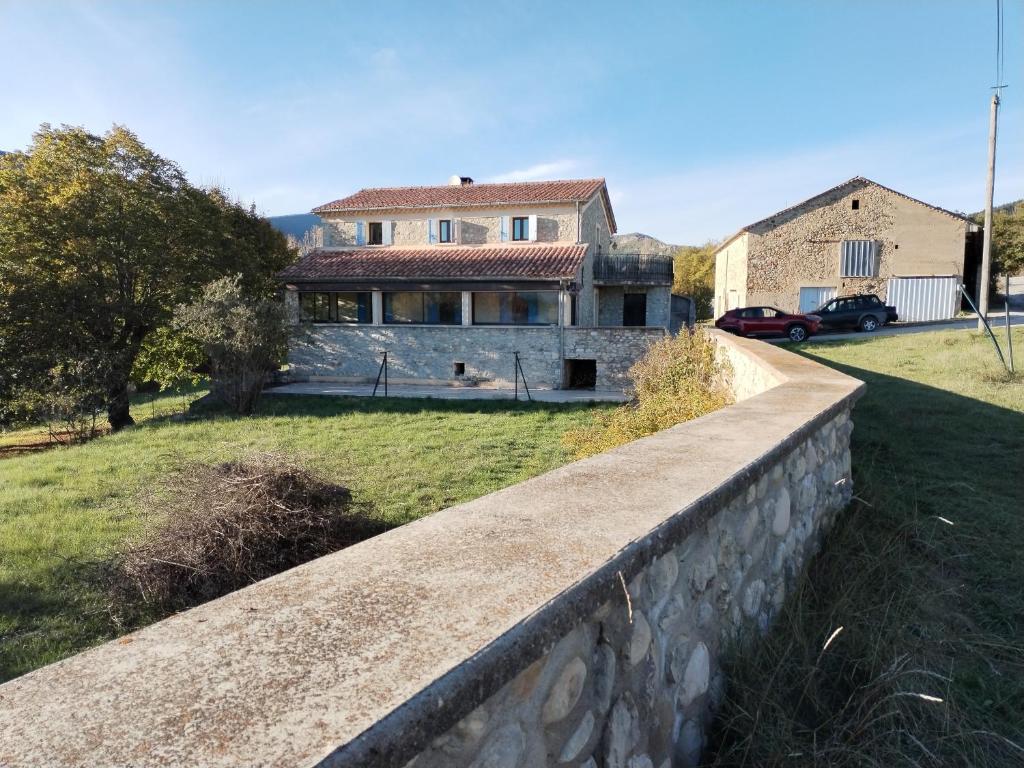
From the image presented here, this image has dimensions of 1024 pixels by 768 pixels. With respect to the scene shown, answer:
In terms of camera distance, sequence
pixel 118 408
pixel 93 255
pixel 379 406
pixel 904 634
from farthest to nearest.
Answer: pixel 118 408 → pixel 93 255 → pixel 379 406 → pixel 904 634

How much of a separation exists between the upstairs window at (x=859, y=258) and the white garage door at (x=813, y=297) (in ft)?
3.30

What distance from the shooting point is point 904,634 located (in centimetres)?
292

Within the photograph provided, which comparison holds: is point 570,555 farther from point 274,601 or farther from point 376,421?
point 376,421

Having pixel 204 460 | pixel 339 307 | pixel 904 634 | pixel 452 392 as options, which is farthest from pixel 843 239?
pixel 904 634

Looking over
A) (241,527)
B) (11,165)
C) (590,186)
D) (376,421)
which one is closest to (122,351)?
(11,165)

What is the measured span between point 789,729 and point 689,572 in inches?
25.0

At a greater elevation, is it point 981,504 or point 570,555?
point 570,555

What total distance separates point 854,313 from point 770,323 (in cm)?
398

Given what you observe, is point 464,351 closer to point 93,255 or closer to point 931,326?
point 93,255

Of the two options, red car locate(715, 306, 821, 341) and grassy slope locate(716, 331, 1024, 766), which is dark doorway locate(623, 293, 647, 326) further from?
grassy slope locate(716, 331, 1024, 766)

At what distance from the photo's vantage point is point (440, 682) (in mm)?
1140

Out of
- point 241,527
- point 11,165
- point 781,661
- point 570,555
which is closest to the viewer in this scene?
point 570,555

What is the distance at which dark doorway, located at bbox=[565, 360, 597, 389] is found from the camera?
19469mm

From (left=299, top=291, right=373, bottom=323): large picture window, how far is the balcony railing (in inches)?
385
